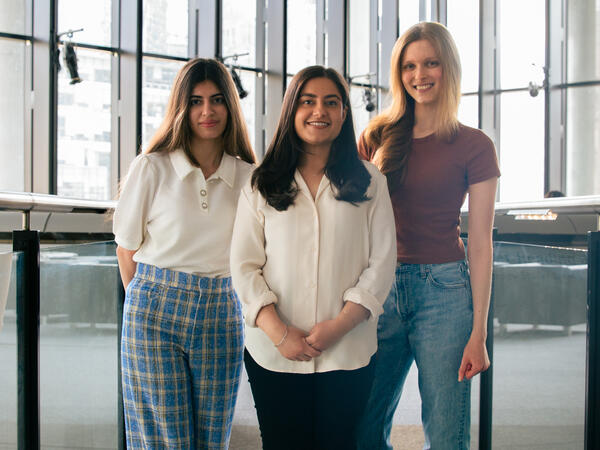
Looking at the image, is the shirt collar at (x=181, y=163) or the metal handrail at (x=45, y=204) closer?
the metal handrail at (x=45, y=204)

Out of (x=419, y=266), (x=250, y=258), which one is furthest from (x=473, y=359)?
(x=250, y=258)

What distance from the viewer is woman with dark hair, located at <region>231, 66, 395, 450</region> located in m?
1.50

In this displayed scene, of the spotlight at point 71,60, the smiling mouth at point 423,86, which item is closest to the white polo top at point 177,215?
the smiling mouth at point 423,86

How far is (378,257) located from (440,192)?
28 centimetres

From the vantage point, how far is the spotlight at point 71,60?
666cm

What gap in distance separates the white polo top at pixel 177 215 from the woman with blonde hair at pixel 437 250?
47 cm

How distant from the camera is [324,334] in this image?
1.47m

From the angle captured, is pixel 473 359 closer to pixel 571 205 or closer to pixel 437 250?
pixel 437 250

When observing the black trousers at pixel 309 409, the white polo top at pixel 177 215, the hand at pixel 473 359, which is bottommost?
the black trousers at pixel 309 409

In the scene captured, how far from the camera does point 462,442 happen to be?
1.67 metres

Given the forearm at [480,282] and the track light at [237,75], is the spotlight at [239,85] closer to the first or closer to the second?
the track light at [237,75]

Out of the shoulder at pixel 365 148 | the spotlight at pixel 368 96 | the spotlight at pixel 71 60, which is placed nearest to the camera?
the shoulder at pixel 365 148

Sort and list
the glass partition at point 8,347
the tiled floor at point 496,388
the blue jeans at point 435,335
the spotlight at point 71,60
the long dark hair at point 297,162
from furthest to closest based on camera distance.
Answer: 1. the spotlight at point 71,60
2. the tiled floor at point 496,388
3. the blue jeans at point 435,335
4. the long dark hair at point 297,162
5. the glass partition at point 8,347

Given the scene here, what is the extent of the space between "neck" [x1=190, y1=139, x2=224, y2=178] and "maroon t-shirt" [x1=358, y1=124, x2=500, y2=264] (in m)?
0.54
